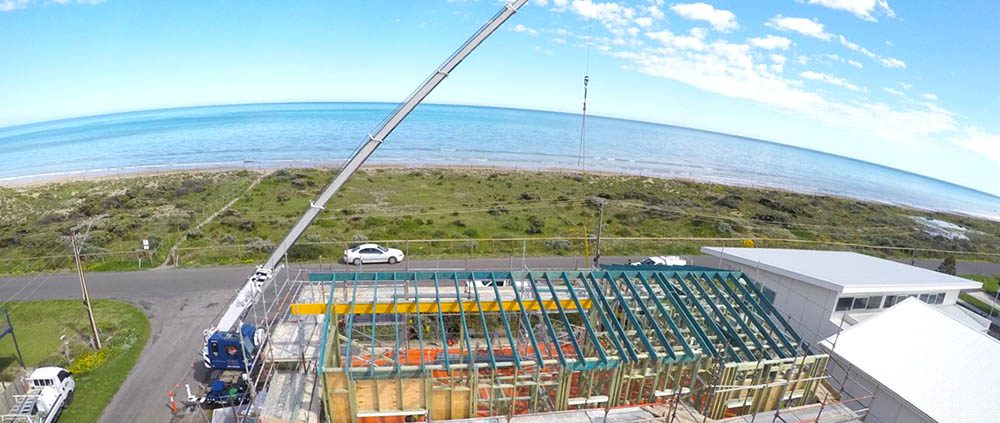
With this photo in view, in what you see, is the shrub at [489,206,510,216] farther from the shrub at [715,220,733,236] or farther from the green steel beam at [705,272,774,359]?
the green steel beam at [705,272,774,359]

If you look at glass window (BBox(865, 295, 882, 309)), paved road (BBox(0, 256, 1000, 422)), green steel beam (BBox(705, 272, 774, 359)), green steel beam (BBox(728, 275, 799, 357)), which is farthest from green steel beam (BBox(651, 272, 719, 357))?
glass window (BBox(865, 295, 882, 309))

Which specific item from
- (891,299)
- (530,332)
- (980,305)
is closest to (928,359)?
(891,299)

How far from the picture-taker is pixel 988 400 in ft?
45.5

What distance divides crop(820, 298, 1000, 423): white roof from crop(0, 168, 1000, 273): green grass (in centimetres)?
2069

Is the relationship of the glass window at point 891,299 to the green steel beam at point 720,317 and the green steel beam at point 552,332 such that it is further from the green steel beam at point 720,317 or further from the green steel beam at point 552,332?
the green steel beam at point 552,332

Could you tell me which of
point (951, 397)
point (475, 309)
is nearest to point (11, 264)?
point (475, 309)

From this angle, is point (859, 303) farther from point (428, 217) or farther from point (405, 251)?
point (428, 217)

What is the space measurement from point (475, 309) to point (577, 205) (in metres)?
39.6

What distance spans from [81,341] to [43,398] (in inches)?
284

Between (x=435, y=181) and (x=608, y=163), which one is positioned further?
(x=608, y=163)

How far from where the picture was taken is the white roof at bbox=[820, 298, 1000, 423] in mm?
13969

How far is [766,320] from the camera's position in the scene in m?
17.5

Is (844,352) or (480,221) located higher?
(844,352)

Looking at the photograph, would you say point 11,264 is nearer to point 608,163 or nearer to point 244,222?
point 244,222
